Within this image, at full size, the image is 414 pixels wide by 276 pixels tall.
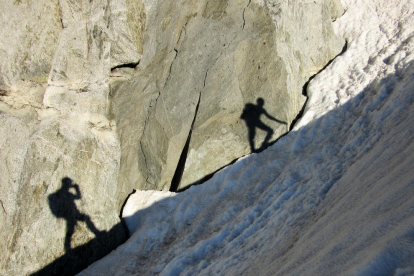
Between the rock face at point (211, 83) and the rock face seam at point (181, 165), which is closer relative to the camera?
the rock face at point (211, 83)

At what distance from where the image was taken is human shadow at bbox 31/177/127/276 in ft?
16.1

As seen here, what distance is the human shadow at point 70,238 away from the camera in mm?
4906

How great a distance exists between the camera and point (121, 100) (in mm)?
6375

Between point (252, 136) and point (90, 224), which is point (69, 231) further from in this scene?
point (252, 136)

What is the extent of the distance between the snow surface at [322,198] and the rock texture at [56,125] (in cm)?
68

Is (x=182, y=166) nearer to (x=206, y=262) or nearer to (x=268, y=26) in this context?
(x=206, y=262)

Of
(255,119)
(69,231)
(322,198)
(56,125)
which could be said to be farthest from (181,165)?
(322,198)

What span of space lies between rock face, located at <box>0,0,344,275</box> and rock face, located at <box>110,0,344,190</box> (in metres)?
0.02

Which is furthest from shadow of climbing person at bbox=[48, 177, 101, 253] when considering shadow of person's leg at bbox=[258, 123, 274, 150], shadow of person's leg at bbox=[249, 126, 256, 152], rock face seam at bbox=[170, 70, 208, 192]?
shadow of person's leg at bbox=[258, 123, 274, 150]

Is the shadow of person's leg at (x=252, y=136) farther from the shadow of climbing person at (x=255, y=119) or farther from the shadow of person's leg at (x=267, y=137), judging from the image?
the shadow of person's leg at (x=267, y=137)

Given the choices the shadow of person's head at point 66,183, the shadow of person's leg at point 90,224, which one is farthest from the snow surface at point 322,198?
the shadow of person's head at point 66,183

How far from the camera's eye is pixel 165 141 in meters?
6.16

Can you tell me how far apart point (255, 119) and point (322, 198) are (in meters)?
2.43

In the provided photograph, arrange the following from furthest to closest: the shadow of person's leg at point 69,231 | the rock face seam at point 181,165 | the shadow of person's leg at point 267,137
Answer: the rock face seam at point 181,165 → the shadow of person's leg at point 267,137 → the shadow of person's leg at point 69,231
